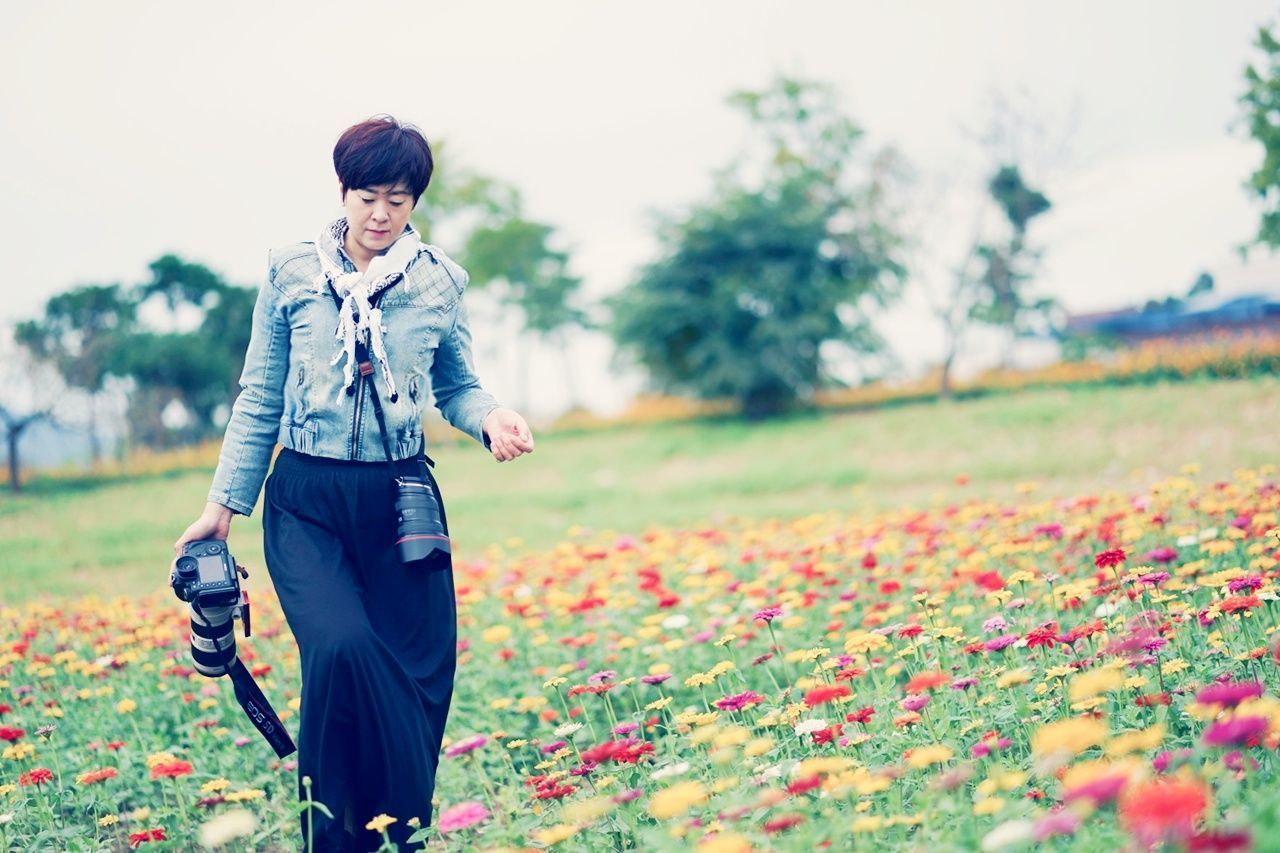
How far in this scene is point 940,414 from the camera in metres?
16.7

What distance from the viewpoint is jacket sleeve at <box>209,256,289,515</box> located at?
102 inches

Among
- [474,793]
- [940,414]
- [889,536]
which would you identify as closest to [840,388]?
[940,414]

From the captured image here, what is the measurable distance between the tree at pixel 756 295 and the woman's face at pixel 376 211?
54.7ft

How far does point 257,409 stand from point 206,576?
393 mm

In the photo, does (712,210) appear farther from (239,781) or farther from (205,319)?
(239,781)

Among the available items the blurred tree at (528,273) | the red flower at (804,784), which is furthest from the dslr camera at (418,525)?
the blurred tree at (528,273)

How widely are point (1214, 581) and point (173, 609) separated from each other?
4472 millimetres

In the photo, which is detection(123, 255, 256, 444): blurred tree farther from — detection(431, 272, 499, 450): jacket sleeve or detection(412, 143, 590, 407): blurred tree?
detection(431, 272, 499, 450): jacket sleeve

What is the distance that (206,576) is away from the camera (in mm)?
2533

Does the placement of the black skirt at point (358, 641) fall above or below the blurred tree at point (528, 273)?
below

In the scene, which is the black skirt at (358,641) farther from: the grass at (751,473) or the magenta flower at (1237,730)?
the grass at (751,473)

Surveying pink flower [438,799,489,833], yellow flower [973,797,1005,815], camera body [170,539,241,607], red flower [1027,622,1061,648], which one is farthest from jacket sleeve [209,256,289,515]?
red flower [1027,622,1061,648]

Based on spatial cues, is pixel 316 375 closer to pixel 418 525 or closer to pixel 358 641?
pixel 418 525

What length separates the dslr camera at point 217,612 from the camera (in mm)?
2527
